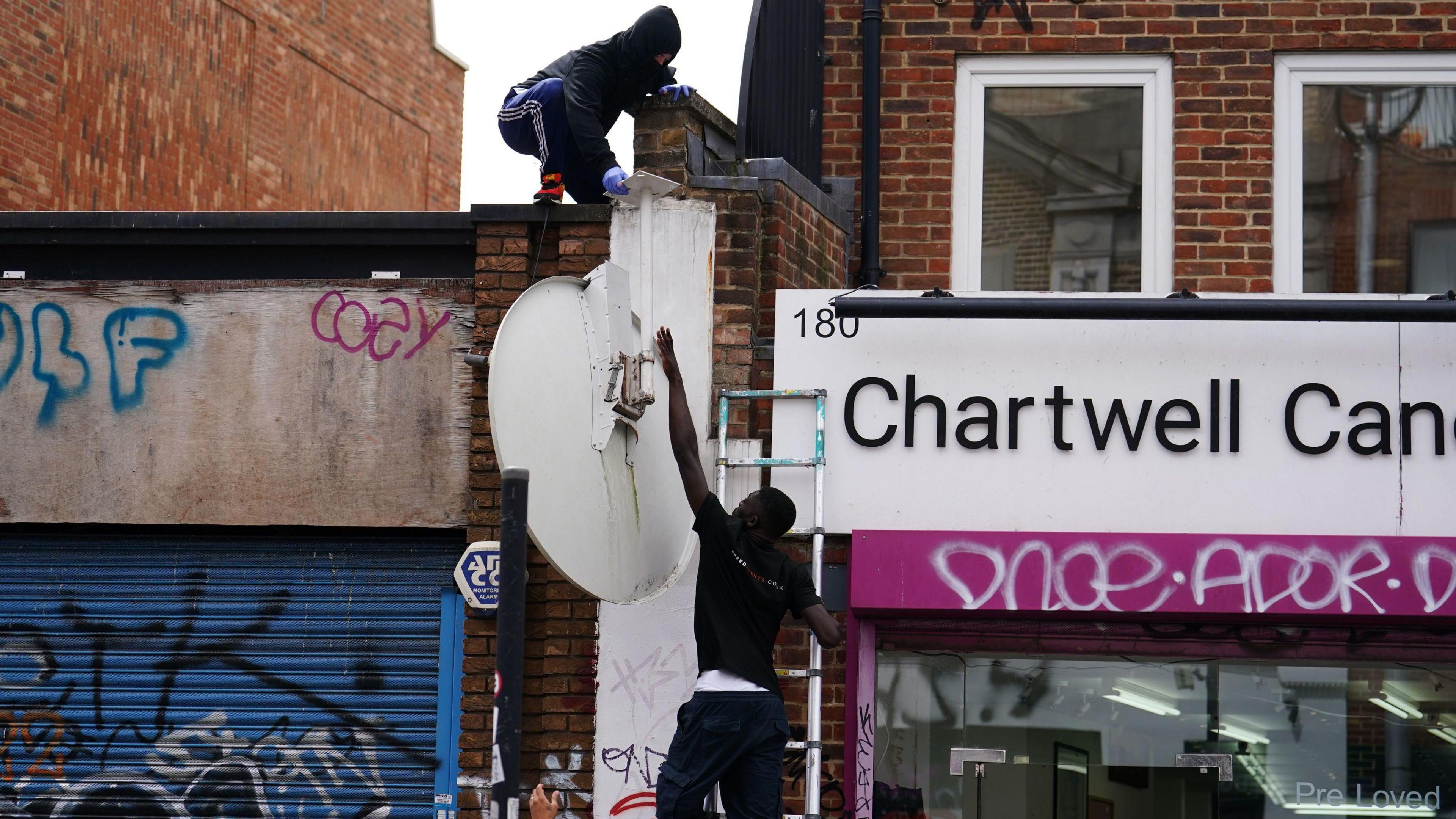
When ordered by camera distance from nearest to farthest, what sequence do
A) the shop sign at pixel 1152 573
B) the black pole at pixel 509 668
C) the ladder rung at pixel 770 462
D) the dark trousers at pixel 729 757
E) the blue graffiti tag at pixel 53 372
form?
the black pole at pixel 509 668, the dark trousers at pixel 729 757, the shop sign at pixel 1152 573, the ladder rung at pixel 770 462, the blue graffiti tag at pixel 53 372

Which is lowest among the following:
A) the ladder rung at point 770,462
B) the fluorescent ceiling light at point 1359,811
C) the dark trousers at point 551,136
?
the fluorescent ceiling light at point 1359,811

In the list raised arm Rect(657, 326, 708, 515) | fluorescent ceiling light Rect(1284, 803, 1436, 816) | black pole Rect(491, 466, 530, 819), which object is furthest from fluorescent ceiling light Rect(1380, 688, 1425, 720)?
black pole Rect(491, 466, 530, 819)

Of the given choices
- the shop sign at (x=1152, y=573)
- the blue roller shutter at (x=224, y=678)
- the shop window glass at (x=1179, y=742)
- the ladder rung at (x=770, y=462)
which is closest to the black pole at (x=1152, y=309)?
the ladder rung at (x=770, y=462)

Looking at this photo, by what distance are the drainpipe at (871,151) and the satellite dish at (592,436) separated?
5.25 feet

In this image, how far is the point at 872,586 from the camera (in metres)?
7.48

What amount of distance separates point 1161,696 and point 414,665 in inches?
147

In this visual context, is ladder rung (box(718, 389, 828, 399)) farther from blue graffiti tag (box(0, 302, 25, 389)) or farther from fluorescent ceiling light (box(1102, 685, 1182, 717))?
blue graffiti tag (box(0, 302, 25, 389))

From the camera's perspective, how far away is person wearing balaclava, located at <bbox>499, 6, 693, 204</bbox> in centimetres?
791

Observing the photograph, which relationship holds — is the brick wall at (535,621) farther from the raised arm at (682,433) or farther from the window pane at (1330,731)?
the window pane at (1330,731)

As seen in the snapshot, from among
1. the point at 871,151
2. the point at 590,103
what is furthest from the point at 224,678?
the point at 871,151

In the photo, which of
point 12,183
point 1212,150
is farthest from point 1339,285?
point 12,183

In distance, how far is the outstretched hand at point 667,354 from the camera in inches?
273

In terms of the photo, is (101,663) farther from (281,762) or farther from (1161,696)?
(1161,696)

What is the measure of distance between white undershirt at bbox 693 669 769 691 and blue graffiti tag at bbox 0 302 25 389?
4322 mm
